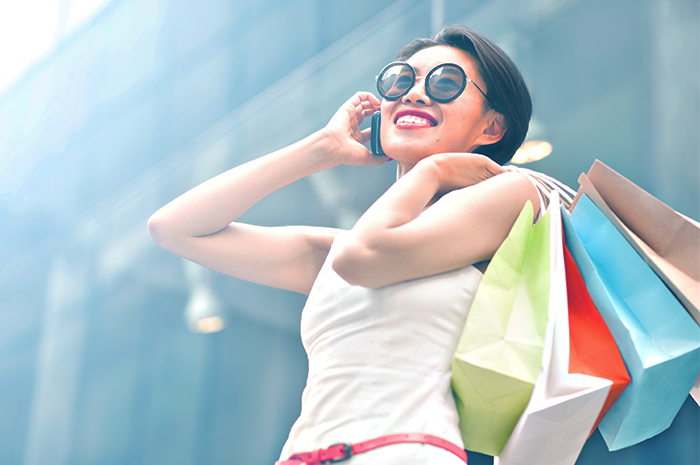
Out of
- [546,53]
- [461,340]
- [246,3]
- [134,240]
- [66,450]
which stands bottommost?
[66,450]

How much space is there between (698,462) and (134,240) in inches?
60.2

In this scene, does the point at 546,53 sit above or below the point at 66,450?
above

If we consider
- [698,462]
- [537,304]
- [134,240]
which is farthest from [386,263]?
[134,240]

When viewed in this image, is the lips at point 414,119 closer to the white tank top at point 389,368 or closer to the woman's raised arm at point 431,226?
the woman's raised arm at point 431,226

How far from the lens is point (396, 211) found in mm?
806

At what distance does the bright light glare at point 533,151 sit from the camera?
136 cm

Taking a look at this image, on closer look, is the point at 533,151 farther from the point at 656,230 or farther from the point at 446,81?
the point at 656,230

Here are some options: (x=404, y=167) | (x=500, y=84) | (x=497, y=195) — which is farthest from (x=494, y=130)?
(x=497, y=195)

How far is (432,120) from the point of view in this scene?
1.03 m

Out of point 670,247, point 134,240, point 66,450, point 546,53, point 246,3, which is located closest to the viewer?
point 670,247

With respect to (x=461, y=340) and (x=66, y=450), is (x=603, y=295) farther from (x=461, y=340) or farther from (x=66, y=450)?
(x=66, y=450)

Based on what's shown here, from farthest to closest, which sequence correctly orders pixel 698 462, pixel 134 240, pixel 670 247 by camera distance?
1. pixel 134 240
2. pixel 698 462
3. pixel 670 247

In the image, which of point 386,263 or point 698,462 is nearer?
point 386,263

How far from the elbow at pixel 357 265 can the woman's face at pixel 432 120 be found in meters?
0.33
